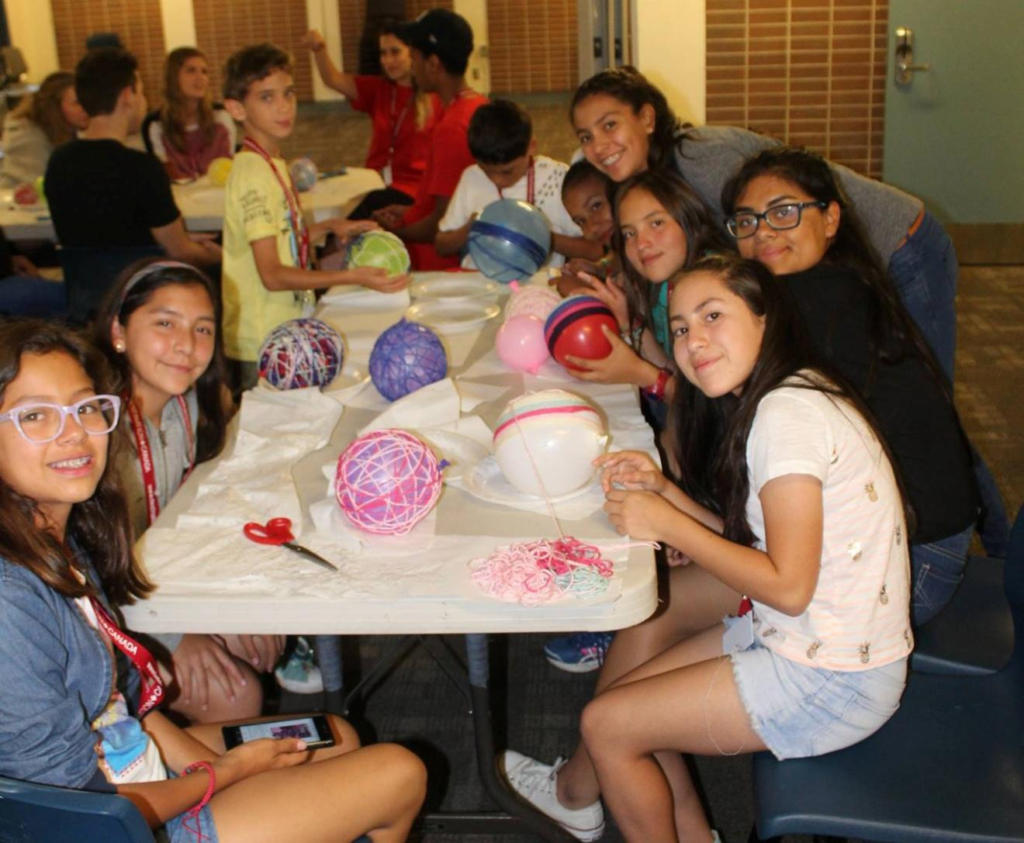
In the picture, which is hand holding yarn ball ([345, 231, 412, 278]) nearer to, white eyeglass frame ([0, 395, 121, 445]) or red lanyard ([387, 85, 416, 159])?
white eyeglass frame ([0, 395, 121, 445])

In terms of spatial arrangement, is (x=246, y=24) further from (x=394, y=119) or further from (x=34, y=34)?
(x=394, y=119)

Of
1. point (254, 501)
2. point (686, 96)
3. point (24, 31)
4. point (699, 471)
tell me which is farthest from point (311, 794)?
point (24, 31)

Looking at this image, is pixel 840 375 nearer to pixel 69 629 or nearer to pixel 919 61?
pixel 69 629

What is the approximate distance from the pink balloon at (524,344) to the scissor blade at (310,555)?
3.18 ft

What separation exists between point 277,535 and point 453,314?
1421mm

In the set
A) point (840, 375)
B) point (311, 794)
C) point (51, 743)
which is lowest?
point (311, 794)

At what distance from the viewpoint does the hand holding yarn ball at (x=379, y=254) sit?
343 cm

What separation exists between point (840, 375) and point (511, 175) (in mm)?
2127

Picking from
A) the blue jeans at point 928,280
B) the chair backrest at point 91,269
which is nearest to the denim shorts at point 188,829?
the blue jeans at point 928,280

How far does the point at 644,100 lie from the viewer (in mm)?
3008

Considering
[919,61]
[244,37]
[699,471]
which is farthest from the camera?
[244,37]

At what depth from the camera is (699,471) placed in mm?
2316

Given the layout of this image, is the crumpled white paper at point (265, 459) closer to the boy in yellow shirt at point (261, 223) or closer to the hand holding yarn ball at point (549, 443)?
the hand holding yarn ball at point (549, 443)

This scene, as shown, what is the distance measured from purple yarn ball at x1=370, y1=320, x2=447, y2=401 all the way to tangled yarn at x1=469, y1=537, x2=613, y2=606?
0.76m
